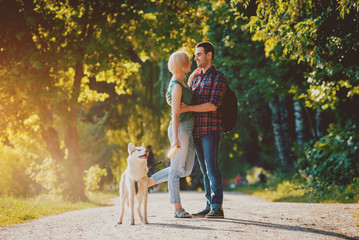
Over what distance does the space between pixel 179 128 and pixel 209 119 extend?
46 centimetres

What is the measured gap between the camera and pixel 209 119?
6.02m

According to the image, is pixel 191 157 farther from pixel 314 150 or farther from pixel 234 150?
pixel 234 150

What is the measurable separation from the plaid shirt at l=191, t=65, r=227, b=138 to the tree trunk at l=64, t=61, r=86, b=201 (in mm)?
7719

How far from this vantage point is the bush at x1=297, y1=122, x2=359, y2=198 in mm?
11430

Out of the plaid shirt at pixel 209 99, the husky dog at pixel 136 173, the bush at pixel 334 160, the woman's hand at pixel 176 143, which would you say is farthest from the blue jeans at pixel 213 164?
the bush at pixel 334 160

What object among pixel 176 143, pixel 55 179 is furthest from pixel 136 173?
pixel 55 179

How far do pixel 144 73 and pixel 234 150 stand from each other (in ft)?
24.6

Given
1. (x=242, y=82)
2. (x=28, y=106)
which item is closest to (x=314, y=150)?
(x=242, y=82)

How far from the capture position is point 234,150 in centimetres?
2642

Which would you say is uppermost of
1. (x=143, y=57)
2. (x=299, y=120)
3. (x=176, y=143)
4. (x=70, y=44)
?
(x=143, y=57)

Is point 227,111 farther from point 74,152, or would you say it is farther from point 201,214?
point 74,152

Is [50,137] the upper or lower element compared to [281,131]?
lower

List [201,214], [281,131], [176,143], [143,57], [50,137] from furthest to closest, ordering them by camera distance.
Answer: [281,131]
[143,57]
[50,137]
[201,214]
[176,143]

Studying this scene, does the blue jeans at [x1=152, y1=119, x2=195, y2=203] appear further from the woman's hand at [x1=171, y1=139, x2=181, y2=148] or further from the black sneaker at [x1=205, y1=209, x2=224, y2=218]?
the black sneaker at [x1=205, y1=209, x2=224, y2=218]
